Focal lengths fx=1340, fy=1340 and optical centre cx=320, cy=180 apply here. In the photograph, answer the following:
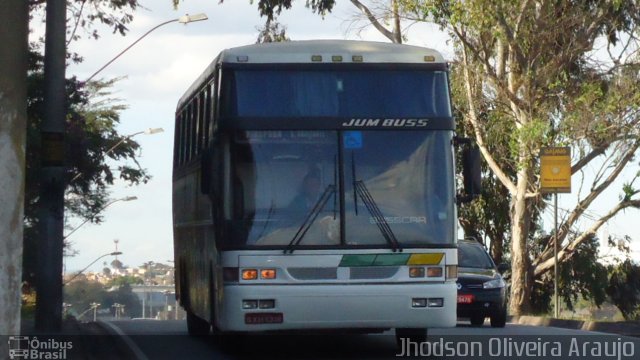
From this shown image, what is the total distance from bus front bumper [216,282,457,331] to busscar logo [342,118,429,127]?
174 cm

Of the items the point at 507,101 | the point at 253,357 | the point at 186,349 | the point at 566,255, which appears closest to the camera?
the point at 253,357

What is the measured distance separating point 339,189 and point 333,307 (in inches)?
49.9

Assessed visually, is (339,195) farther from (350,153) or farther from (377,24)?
(377,24)

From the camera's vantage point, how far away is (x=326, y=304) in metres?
14.2

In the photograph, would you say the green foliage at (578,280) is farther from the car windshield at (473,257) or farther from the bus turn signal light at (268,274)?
the bus turn signal light at (268,274)

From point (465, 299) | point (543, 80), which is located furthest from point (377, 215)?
point (543, 80)

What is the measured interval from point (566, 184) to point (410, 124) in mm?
14010

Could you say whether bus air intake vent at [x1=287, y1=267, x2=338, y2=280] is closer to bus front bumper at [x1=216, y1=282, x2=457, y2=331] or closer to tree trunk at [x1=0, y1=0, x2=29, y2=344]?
bus front bumper at [x1=216, y1=282, x2=457, y2=331]

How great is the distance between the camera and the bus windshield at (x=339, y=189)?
47.1ft

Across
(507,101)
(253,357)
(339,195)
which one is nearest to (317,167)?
(339,195)

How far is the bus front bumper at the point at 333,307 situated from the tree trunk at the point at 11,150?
5.27 meters

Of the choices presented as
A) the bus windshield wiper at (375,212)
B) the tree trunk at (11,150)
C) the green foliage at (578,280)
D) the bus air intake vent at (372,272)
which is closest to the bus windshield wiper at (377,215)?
the bus windshield wiper at (375,212)

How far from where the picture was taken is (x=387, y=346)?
17.2 metres

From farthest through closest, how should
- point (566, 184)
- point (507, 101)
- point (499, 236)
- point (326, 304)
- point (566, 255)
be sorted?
point (499, 236)
point (566, 255)
point (507, 101)
point (566, 184)
point (326, 304)
